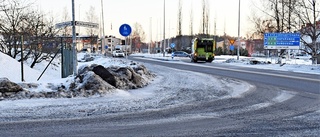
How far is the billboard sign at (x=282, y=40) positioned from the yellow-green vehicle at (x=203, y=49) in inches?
342

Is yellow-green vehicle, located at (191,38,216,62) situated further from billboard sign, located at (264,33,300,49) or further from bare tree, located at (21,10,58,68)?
bare tree, located at (21,10,58,68)

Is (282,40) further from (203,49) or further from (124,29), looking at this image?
(124,29)

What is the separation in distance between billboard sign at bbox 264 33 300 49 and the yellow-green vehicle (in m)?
8.68

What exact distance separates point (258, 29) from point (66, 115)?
30853mm

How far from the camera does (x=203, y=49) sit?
→ 3959cm

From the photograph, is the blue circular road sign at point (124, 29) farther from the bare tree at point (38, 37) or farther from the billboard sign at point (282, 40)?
the billboard sign at point (282, 40)

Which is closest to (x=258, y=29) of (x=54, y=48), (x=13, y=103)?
(x=54, y=48)

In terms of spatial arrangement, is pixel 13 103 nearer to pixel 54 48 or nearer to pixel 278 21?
pixel 54 48

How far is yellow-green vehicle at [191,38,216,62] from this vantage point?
39312mm

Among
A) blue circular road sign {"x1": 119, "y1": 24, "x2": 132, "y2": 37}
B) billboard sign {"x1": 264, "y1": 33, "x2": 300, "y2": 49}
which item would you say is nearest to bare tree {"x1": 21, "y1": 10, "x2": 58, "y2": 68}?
blue circular road sign {"x1": 119, "y1": 24, "x2": 132, "y2": 37}

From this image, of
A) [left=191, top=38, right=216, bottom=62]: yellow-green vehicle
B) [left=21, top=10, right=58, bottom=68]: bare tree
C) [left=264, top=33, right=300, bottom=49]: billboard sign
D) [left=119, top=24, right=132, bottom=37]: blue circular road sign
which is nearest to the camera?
[left=119, top=24, right=132, bottom=37]: blue circular road sign

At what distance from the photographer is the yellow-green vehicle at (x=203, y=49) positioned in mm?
→ 39312

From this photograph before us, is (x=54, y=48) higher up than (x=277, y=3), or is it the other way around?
(x=277, y=3)

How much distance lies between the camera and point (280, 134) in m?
5.71
